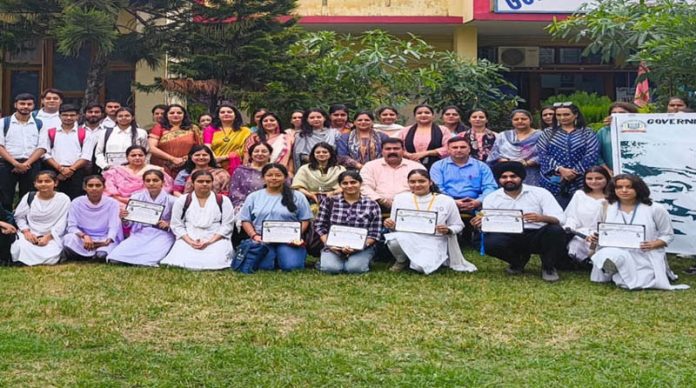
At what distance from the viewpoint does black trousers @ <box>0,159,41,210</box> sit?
25.6 ft

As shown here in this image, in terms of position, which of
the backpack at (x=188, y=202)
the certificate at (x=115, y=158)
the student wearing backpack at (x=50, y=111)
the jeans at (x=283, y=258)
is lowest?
the jeans at (x=283, y=258)

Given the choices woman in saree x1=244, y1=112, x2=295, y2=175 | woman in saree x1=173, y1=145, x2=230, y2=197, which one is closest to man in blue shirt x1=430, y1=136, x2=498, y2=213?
woman in saree x1=244, y1=112, x2=295, y2=175

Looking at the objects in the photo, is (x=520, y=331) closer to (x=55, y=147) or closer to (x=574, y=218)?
(x=574, y=218)

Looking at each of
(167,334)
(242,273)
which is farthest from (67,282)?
(167,334)

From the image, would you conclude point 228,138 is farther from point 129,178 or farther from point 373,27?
point 373,27

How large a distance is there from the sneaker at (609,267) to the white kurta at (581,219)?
43 cm

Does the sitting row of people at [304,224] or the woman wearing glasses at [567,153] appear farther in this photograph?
the woman wearing glasses at [567,153]

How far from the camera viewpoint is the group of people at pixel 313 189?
22.0 feet

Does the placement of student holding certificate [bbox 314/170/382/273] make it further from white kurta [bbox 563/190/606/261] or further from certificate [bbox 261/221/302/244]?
white kurta [bbox 563/190/606/261]

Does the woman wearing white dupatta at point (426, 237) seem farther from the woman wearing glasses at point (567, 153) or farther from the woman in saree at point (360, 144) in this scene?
the woman wearing glasses at point (567, 153)

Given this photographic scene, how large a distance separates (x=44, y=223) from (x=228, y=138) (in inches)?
80.6

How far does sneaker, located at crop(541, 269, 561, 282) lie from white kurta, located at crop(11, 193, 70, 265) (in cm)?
448

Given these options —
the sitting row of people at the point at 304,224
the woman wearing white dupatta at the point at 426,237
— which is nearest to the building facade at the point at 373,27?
the sitting row of people at the point at 304,224

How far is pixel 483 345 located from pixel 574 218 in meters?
2.81
